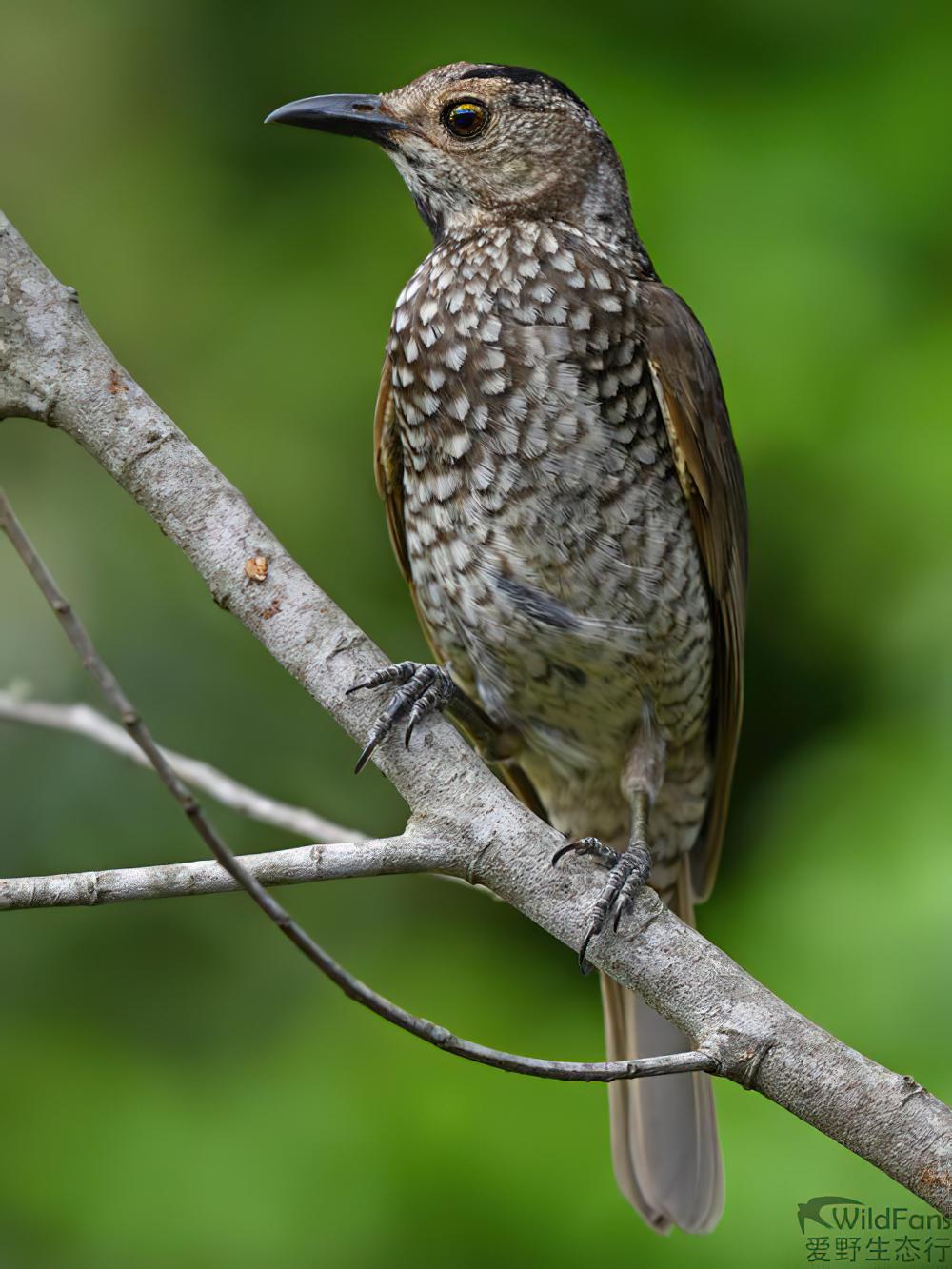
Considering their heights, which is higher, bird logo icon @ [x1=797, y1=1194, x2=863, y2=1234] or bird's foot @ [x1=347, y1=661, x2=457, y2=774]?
bird's foot @ [x1=347, y1=661, x2=457, y2=774]

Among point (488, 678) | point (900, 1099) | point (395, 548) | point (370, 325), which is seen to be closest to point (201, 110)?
point (370, 325)

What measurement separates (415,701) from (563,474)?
480 millimetres

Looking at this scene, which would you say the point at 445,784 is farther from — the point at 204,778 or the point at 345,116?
the point at 345,116

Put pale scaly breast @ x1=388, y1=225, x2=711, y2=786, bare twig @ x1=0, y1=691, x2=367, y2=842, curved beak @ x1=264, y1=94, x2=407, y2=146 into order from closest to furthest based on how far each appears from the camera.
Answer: bare twig @ x1=0, y1=691, x2=367, y2=842 → pale scaly breast @ x1=388, y1=225, x2=711, y2=786 → curved beak @ x1=264, y1=94, x2=407, y2=146

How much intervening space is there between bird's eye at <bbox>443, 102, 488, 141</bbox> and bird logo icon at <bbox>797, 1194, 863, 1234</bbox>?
1.75 m

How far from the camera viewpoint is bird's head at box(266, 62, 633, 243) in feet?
7.34

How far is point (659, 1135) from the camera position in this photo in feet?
7.61

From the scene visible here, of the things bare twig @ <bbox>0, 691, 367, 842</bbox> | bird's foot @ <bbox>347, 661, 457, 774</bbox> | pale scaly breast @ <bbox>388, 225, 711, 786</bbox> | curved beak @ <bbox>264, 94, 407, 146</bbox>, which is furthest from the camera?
curved beak @ <bbox>264, 94, 407, 146</bbox>

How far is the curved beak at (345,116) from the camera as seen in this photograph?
2.21 meters

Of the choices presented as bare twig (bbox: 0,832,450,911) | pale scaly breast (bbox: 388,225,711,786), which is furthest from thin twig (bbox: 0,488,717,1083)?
pale scaly breast (bbox: 388,225,711,786)

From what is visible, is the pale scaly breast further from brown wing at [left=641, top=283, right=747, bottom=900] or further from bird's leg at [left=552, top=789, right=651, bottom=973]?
bird's leg at [left=552, top=789, right=651, bottom=973]

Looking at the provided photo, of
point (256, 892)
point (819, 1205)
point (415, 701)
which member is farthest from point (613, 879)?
point (819, 1205)

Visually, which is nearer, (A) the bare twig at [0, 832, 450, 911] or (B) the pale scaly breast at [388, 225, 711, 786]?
(A) the bare twig at [0, 832, 450, 911]

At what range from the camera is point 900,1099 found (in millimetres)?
1460
